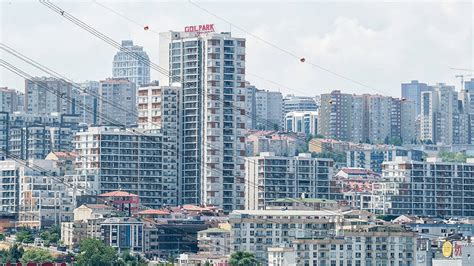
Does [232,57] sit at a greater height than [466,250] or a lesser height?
greater

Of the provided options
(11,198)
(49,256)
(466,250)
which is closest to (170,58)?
(11,198)

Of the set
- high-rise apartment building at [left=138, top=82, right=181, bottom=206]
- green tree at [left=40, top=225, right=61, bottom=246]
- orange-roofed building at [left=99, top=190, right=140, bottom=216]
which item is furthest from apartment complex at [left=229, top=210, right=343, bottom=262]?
high-rise apartment building at [left=138, top=82, right=181, bottom=206]

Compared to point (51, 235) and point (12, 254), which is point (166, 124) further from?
point (12, 254)

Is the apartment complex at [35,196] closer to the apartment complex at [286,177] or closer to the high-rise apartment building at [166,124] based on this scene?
the high-rise apartment building at [166,124]

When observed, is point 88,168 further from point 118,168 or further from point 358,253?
point 358,253

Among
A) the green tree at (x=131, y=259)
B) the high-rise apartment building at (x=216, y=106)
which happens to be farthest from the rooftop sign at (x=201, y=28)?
the green tree at (x=131, y=259)

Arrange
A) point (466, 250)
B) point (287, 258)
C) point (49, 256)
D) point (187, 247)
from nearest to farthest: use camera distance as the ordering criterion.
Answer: point (466, 250), point (287, 258), point (49, 256), point (187, 247)

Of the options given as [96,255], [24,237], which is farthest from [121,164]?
[96,255]
